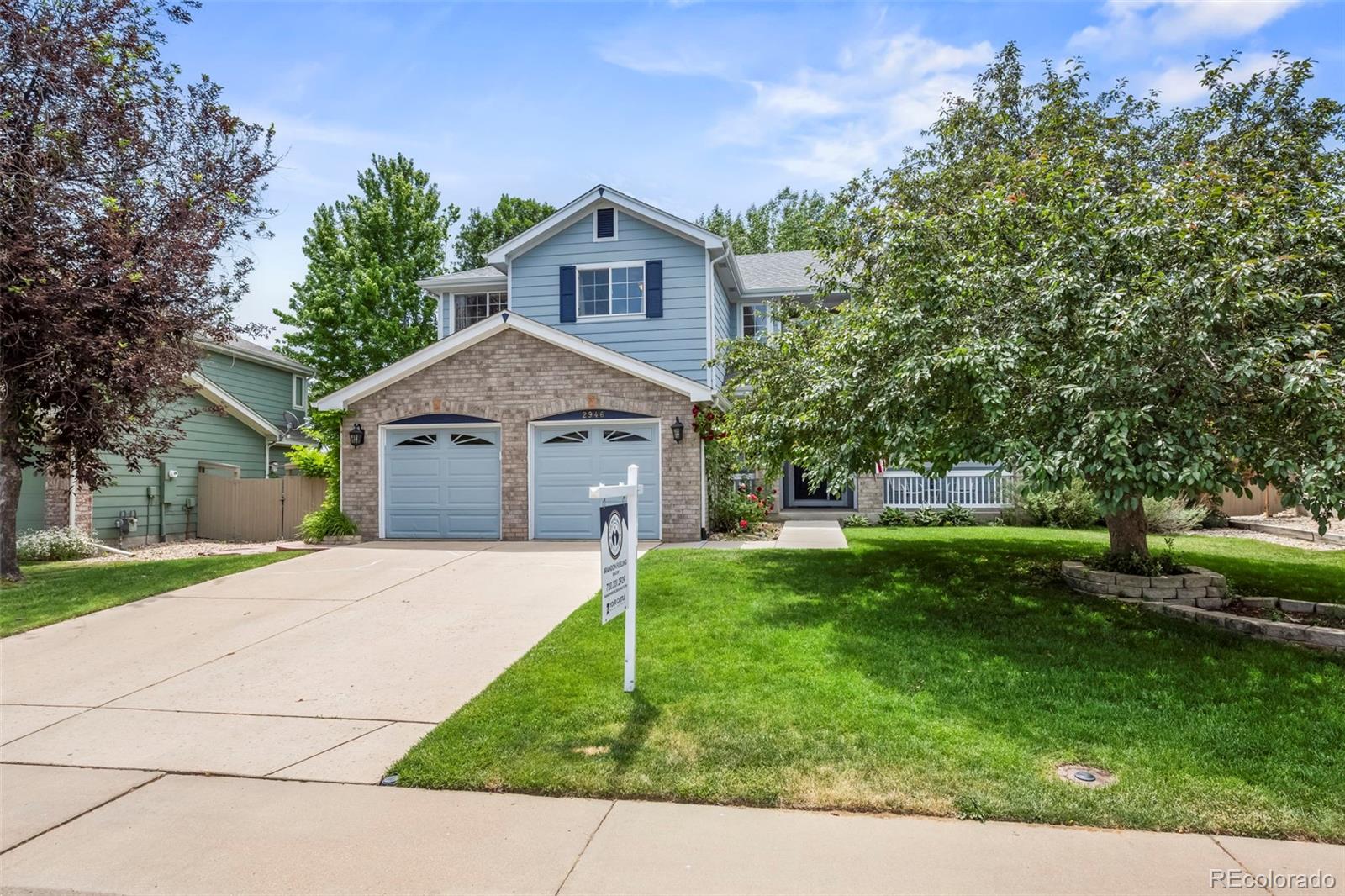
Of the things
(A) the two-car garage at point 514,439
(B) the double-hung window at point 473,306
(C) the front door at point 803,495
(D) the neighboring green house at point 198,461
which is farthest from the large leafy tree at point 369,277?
(C) the front door at point 803,495

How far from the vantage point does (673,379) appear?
41.3 ft

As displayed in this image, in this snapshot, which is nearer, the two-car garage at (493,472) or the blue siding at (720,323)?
the two-car garage at (493,472)

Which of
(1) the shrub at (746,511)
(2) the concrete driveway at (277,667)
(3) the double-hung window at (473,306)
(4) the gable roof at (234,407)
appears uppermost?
(3) the double-hung window at (473,306)

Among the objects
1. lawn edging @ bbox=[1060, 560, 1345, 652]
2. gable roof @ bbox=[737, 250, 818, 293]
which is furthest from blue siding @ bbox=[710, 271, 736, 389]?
lawn edging @ bbox=[1060, 560, 1345, 652]

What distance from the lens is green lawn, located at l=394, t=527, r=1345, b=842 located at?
374cm

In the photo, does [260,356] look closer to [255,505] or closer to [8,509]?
[255,505]

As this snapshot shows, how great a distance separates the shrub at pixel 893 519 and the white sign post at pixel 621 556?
37.6 feet

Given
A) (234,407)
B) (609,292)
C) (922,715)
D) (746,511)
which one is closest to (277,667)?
(922,715)

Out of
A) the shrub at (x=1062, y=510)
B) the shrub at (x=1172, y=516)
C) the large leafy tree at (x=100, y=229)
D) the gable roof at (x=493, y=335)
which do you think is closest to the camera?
the large leafy tree at (x=100, y=229)

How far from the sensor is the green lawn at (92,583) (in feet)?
26.8

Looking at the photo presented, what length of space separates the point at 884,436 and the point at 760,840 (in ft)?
14.2

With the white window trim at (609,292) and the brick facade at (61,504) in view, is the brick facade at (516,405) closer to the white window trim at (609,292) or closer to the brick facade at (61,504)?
the white window trim at (609,292)

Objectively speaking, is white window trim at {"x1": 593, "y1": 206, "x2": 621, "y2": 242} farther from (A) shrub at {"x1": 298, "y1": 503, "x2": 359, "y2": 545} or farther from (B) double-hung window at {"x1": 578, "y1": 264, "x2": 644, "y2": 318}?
(A) shrub at {"x1": 298, "y1": 503, "x2": 359, "y2": 545}

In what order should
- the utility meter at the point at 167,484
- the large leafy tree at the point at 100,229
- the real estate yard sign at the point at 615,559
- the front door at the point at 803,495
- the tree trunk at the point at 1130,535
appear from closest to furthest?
the real estate yard sign at the point at 615,559
the tree trunk at the point at 1130,535
the large leafy tree at the point at 100,229
the utility meter at the point at 167,484
the front door at the point at 803,495
